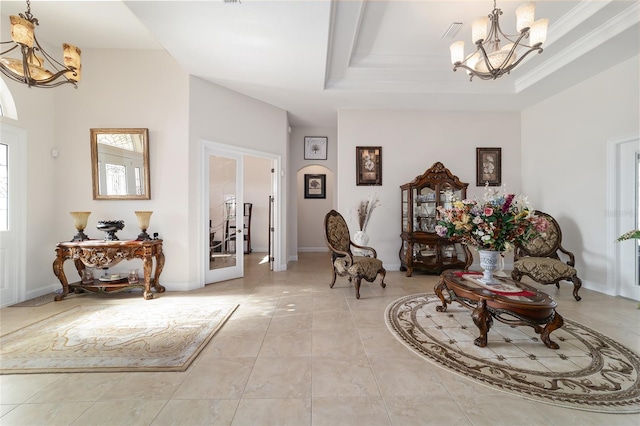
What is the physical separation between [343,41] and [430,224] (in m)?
3.36

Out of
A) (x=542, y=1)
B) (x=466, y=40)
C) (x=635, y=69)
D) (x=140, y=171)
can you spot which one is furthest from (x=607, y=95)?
(x=140, y=171)

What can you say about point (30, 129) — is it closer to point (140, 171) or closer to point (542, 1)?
point (140, 171)

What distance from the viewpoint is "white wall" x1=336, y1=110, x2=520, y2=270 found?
202 inches

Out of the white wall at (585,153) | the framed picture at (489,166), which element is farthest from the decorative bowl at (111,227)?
the white wall at (585,153)

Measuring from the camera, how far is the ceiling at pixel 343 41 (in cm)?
271

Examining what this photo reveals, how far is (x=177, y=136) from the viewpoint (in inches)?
154

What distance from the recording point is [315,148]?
6.48 m

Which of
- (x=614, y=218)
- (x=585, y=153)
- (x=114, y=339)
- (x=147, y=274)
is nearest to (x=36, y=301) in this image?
(x=147, y=274)

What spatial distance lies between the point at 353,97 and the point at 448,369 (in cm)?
422

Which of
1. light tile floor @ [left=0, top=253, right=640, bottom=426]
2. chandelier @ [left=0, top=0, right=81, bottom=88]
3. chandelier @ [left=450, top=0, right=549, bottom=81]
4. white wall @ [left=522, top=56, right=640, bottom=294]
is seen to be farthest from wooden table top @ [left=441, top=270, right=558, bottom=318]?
chandelier @ [left=0, top=0, right=81, bottom=88]

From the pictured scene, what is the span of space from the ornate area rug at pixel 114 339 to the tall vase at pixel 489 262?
280 cm

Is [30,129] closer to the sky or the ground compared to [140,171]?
closer to the sky

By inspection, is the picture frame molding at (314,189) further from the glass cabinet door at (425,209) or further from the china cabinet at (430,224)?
the glass cabinet door at (425,209)

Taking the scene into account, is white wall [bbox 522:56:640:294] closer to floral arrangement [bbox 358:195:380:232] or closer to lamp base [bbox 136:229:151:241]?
floral arrangement [bbox 358:195:380:232]
